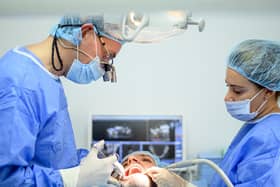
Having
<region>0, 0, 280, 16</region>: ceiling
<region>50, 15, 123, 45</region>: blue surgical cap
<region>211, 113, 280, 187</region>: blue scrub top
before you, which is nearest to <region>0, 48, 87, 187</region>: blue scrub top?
<region>50, 15, 123, 45</region>: blue surgical cap

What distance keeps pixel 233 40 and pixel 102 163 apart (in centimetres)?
140

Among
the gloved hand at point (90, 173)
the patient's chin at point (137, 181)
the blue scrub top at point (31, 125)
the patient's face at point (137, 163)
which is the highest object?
the blue scrub top at point (31, 125)

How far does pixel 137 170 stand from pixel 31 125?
546mm

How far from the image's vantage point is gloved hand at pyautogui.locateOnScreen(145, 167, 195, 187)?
4.54ft

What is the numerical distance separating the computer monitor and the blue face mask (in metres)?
0.95

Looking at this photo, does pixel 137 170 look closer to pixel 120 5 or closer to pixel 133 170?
pixel 133 170

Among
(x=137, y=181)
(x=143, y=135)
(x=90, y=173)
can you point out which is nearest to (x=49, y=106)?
(x=90, y=173)

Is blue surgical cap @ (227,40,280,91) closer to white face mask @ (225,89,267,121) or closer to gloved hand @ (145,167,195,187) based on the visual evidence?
white face mask @ (225,89,267,121)

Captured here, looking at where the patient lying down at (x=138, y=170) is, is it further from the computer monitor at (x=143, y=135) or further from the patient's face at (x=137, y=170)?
the computer monitor at (x=143, y=135)

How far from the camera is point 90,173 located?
1.30m

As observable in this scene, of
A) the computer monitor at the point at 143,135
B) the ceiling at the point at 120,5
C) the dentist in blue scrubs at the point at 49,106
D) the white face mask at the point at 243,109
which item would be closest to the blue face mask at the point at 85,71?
the dentist in blue scrubs at the point at 49,106

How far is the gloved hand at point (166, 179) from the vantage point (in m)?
1.38

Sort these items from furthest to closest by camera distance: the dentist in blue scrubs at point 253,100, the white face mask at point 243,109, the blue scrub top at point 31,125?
the white face mask at point 243,109 < the dentist in blue scrubs at point 253,100 < the blue scrub top at point 31,125

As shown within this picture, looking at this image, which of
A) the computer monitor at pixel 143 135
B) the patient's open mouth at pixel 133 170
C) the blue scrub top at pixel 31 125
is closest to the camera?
the blue scrub top at pixel 31 125
